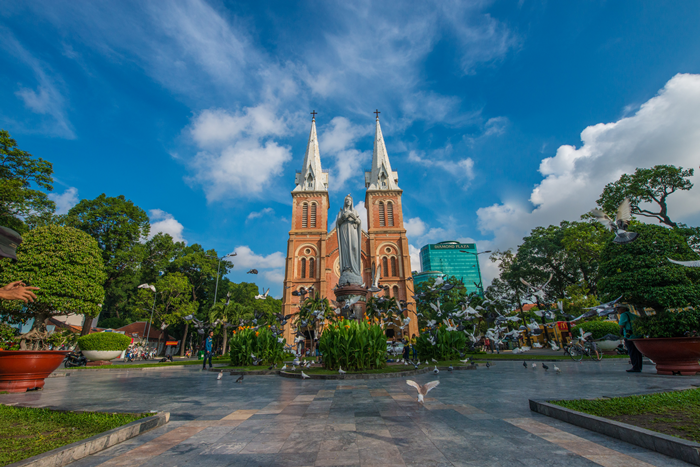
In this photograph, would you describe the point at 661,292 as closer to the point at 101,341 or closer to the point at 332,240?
the point at 101,341

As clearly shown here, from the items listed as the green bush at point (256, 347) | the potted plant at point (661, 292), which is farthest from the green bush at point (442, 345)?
the potted plant at point (661, 292)

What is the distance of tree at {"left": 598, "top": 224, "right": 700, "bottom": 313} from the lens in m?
6.75

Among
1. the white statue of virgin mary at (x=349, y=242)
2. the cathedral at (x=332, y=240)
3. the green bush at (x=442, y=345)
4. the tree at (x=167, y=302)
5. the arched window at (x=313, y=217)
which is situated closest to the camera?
the green bush at (x=442, y=345)

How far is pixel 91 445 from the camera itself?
2859 mm

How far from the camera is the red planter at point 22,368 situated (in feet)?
22.1

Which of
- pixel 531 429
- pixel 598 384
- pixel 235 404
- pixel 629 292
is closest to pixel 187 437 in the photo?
pixel 235 404

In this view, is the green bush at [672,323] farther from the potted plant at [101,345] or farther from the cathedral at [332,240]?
the cathedral at [332,240]

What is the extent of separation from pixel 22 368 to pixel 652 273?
13.6 m

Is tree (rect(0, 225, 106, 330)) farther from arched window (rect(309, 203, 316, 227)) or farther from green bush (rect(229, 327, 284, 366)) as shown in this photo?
arched window (rect(309, 203, 316, 227))

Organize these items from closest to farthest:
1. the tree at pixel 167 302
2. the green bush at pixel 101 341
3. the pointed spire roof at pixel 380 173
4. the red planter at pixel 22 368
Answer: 1. the red planter at pixel 22 368
2. the green bush at pixel 101 341
3. the tree at pixel 167 302
4. the pointed spire roof at pixel 380 173

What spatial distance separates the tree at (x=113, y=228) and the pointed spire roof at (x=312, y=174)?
23976mm

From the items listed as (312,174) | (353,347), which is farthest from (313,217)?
(353,347)

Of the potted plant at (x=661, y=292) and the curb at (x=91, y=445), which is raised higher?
the potted plant at (x=661, y=292)

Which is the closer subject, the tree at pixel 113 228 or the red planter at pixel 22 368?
the red planter at pixel 22 368
